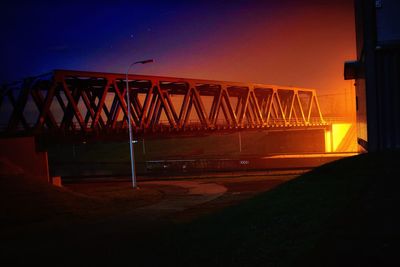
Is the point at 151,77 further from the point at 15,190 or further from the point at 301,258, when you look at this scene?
the point at 301,258

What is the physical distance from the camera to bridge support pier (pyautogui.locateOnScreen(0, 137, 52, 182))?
32.5 metres

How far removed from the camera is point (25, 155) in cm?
3403

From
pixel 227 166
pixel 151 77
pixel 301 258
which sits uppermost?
pixel 151 77

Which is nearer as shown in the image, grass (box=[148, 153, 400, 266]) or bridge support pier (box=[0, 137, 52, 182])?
grass (box=[148, 153, 400, 266])

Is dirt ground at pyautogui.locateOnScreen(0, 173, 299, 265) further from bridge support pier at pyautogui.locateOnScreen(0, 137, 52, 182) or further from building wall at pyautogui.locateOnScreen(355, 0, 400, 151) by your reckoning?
building wall at pyautogui.locateOnScreen(355, 0, 400, 151)

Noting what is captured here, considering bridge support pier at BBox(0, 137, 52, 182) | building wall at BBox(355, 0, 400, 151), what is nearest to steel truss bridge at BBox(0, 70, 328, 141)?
bridge support pier at BBox(0, 137, 52, 182)

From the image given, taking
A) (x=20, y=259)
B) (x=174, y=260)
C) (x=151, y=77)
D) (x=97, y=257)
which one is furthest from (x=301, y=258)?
(x=151, y=77)

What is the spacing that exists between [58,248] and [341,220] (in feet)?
31.6

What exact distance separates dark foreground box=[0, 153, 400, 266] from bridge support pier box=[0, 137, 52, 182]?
46.2ft

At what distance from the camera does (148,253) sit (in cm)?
1021

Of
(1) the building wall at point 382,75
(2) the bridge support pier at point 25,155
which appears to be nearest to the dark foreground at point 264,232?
(1) the building wall at point 382,75

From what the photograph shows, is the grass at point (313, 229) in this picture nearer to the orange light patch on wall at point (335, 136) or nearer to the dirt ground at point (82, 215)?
the dirt ground at point (82, 215)

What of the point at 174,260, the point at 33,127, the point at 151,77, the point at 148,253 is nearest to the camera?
the point at 174,260

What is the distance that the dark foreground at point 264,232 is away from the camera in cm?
628
